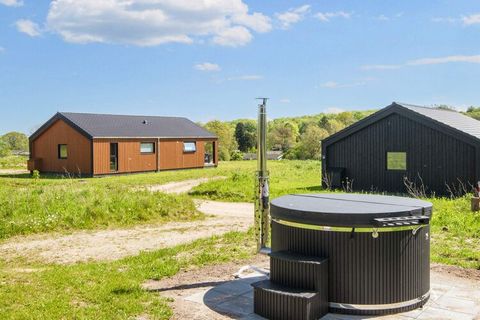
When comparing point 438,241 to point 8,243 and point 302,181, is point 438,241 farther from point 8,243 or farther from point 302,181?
point 302,181

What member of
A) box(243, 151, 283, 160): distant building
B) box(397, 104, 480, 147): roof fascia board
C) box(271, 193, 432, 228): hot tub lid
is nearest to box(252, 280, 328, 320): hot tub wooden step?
box(271, 193, 432, 228): hot tub lid

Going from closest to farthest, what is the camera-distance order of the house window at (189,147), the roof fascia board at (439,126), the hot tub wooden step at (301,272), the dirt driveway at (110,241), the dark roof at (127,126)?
the hot tub wooden step at (301,272) < the dirt driveway at (110,241) < the roof fascia board at (439,126) < the dark roof at (127,126) < the house window at (189,147)

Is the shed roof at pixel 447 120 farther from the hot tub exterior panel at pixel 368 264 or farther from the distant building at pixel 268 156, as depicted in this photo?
the distant building at pixel 268 156

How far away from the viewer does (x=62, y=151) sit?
96.5 feet

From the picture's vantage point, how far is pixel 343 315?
553cm

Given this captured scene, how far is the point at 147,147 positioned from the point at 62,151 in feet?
16.7

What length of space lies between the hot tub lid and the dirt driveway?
408 cm

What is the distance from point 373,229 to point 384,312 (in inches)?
38.9

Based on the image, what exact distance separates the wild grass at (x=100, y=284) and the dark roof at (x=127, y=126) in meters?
19.7

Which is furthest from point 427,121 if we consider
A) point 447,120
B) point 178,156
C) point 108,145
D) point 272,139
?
point 272,139

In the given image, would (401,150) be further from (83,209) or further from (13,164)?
(13,164)

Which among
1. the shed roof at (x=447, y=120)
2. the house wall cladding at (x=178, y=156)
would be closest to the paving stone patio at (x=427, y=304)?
the shed roof at (x=447, y=120)

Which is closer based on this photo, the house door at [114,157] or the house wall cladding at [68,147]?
the house wall cladding at [68,147]

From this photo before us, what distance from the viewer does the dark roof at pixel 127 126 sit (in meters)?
28.1
